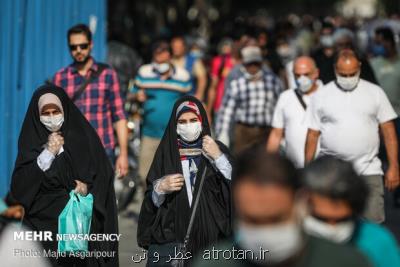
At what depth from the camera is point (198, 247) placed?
6695mm

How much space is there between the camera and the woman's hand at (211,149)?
6.68 m

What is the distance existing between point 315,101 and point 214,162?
5.89 ft

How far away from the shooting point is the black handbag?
6645 millimetres

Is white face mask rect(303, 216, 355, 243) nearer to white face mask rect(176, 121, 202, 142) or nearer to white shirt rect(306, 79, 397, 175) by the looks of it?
white face mask rect(176, 121, 202, 142)

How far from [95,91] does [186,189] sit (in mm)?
2466

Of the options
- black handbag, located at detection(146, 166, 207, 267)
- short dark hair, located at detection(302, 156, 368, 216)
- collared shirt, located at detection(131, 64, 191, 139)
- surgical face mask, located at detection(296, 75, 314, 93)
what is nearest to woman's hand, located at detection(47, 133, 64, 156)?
black handbag, located at detection(146, 166, 207, 267)

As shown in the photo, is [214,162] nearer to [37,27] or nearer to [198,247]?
[198,247]

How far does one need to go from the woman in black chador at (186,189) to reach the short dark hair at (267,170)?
9.57 feet

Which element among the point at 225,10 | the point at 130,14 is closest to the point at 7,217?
the point at 130,14

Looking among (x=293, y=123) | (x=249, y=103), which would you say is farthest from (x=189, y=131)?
(x=249, y=103)

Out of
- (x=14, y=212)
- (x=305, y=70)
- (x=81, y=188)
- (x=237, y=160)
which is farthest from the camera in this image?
(x=305, y=70)

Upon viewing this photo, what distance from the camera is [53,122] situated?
7078 mm

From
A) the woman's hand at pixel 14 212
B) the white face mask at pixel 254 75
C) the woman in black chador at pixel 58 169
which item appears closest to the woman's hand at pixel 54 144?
the woman in black chador at pixel 58 169

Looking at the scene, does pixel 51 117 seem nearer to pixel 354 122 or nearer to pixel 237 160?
pixel 354 122
